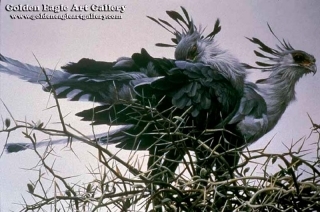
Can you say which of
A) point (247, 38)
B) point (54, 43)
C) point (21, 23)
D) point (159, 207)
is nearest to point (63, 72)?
point (54, 43)

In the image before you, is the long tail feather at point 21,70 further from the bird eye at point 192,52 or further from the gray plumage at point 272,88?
the gray plumage at point 272,88

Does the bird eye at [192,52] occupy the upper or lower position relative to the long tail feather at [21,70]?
upper

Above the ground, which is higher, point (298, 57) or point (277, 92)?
point (298, 57)

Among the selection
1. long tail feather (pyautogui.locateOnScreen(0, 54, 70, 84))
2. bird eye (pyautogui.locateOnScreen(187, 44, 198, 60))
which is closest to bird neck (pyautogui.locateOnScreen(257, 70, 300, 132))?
bird eye (pyautogui.locateOnScreen(187, 44, 198, 60))

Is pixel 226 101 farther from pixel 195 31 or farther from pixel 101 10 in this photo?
pixel 101 10

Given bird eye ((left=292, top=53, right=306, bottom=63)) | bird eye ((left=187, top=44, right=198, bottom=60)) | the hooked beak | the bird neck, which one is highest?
bird eye ((left=187, top=44, right=198, bottom=60))

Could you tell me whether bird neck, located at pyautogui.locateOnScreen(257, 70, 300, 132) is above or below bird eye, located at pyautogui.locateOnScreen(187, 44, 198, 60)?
below

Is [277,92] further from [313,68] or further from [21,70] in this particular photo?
[21,70]

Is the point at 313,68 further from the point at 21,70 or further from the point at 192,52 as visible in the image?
the point at 21,70

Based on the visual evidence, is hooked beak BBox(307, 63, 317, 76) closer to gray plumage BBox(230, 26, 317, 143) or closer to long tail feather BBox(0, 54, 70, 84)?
gray plumage BBox(230, 26, 317, 143)

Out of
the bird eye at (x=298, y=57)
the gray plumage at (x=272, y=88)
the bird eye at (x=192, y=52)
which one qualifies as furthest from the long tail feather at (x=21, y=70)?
the bird eye at (x=298, y=57)

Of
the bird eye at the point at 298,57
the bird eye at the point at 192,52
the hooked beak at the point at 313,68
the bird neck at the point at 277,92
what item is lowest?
the bird neck at the point at 277,92

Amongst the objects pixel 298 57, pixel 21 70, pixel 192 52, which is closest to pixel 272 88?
pixel 298 57

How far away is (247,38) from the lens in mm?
2033
